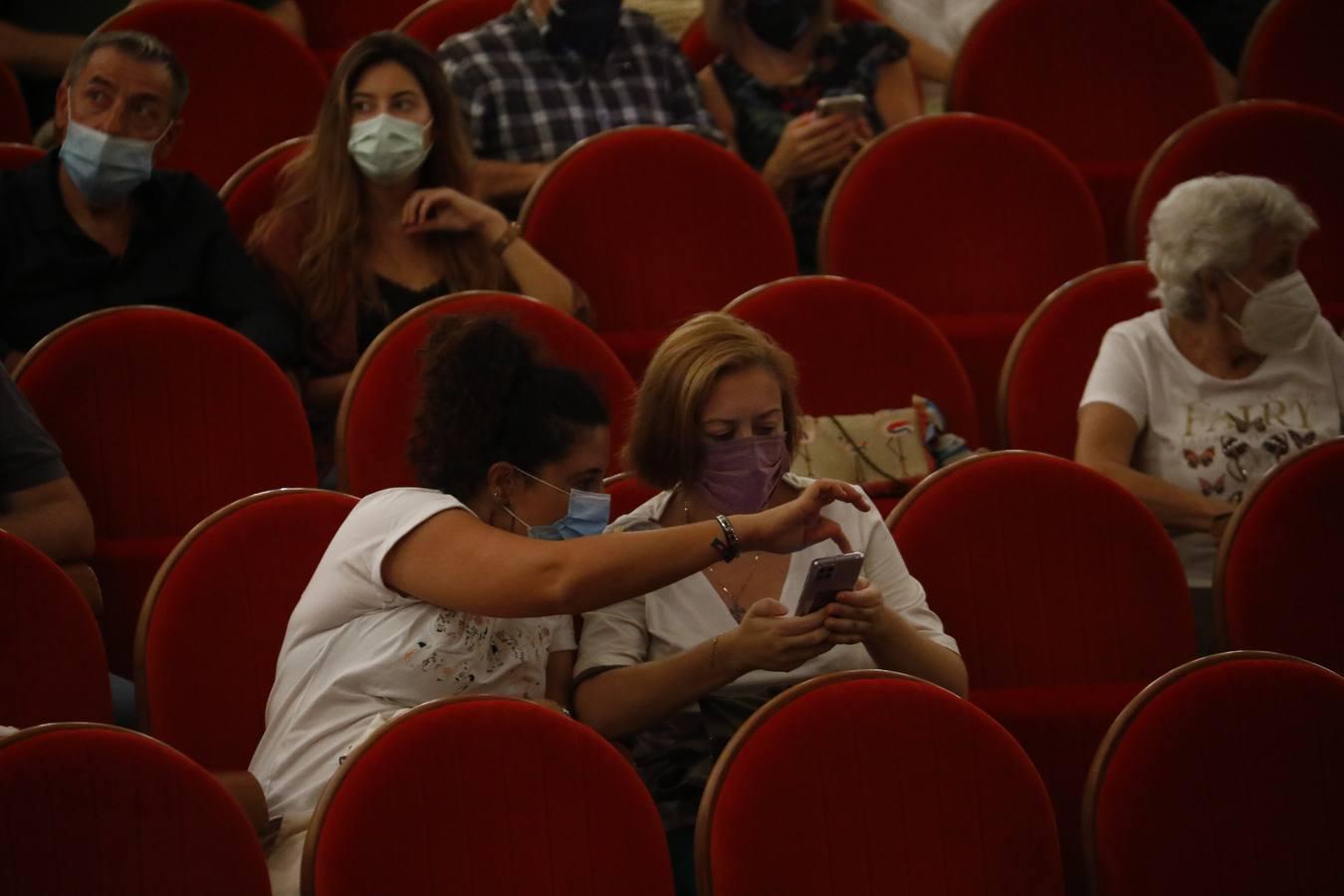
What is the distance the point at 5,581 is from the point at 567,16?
1732mm

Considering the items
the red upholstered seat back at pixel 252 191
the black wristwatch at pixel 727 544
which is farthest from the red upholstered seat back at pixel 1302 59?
the black wristwatch at pixel 727 544

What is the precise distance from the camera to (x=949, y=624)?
6.90 feet

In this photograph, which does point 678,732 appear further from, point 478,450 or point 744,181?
point 744,181

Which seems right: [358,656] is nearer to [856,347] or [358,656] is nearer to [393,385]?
[393,385]

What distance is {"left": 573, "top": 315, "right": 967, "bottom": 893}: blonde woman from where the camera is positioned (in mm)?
1805

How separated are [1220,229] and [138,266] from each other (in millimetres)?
1513

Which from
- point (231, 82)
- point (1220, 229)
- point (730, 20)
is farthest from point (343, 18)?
point (1220, 229)

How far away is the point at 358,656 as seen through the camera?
1.78m

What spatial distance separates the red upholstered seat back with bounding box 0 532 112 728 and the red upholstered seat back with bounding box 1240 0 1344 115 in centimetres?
264

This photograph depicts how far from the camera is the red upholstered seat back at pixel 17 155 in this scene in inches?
111

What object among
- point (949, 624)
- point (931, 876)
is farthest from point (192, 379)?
point (931, 876)

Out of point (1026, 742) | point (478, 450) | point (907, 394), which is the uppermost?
point (478, 450)

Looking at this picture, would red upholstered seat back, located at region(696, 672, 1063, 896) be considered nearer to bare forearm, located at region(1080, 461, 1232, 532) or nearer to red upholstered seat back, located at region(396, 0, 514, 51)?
bare forearm, located at region(1080, 461, 1232, 532)

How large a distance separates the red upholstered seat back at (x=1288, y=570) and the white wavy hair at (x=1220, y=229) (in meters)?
0.47
